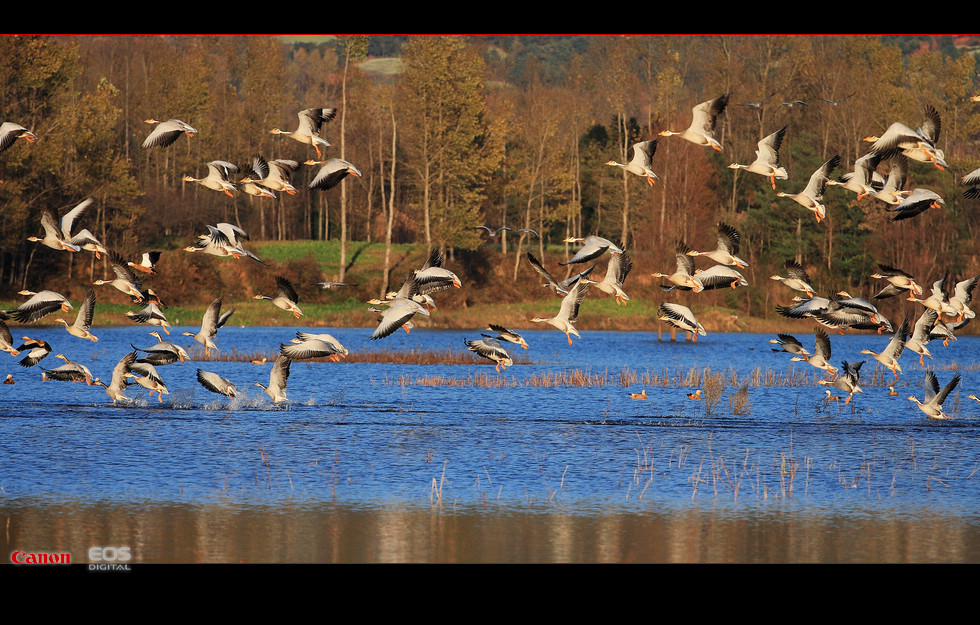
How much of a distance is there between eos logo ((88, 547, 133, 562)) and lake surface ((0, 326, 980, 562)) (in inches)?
→ 7.8

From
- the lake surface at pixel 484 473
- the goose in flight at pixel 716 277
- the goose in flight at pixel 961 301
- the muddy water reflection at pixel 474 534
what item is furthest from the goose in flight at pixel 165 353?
the goose in flight at pixel 961 301

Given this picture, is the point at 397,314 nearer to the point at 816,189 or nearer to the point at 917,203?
the point at 816,189

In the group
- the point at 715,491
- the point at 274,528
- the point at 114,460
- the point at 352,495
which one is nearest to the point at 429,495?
the point at 352,495

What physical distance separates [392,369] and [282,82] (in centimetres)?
5549

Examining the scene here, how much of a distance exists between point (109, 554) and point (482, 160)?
207 ft

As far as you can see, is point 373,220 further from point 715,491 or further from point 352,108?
point 715,491

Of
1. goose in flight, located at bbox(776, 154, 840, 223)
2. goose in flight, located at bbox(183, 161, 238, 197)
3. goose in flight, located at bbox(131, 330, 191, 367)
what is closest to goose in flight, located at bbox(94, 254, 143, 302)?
goose in flight, located at bbox(183, 161, 238, 197)

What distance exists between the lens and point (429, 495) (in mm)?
18500

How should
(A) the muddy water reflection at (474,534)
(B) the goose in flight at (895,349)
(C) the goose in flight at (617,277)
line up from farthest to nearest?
1. (B) the goose in flight at (895,349)
2. (C) the goose in flight at (617,277)
3. (A) the muddy water reflection at (474,534)

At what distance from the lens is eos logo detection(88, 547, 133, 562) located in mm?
14320

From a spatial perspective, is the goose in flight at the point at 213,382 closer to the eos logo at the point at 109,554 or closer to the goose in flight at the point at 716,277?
the eos logo at the point at 109,554

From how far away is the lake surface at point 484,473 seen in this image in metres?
15.4

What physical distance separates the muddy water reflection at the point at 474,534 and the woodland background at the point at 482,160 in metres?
48.1

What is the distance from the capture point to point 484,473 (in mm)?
20609
